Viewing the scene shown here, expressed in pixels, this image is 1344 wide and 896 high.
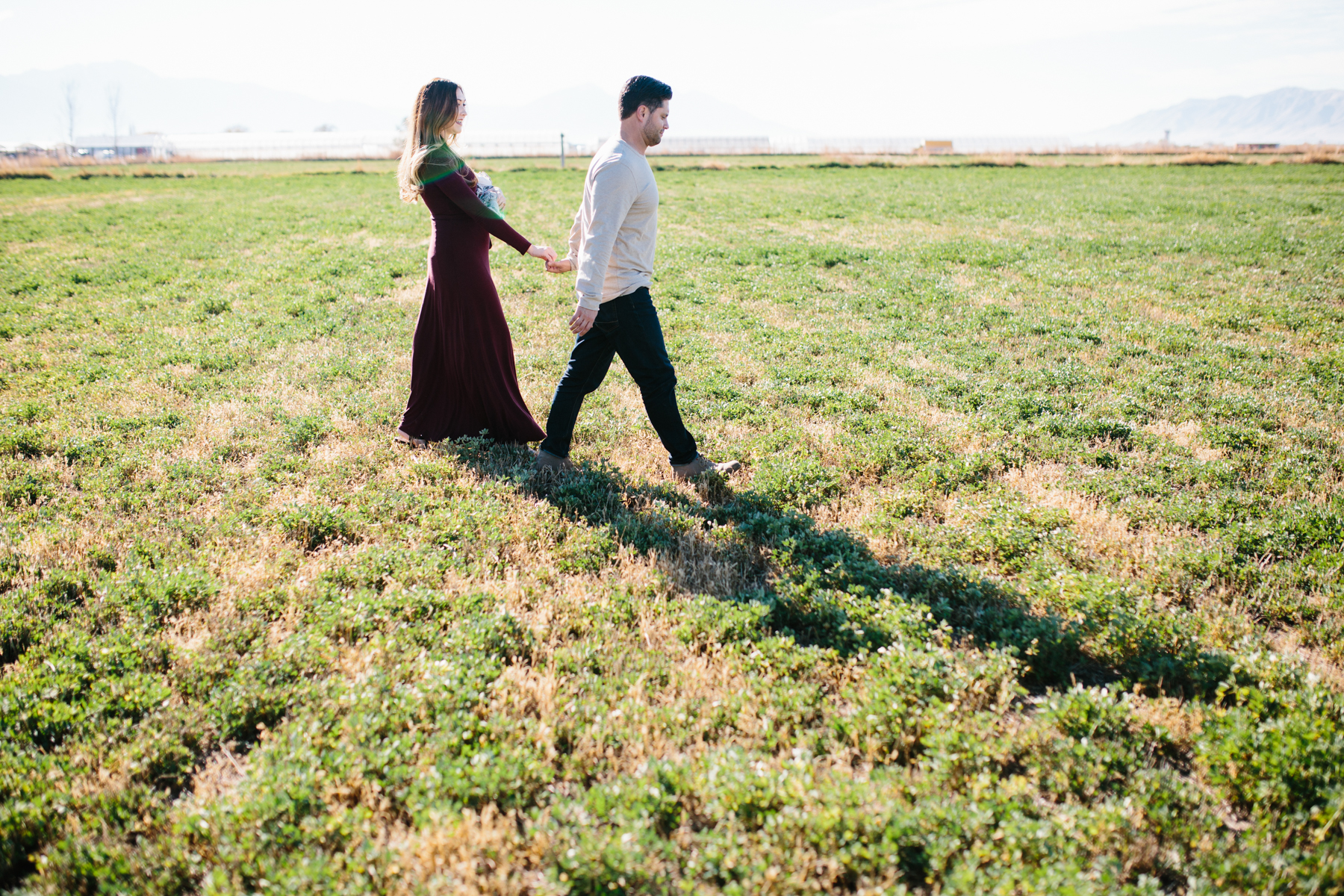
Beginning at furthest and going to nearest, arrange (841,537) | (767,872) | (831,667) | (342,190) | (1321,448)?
(342,190)
(1321,448)
(841,537)
(831,667)
(767,872)

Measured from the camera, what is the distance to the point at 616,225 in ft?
15.9

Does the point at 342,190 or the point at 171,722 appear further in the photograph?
the point at 342,190

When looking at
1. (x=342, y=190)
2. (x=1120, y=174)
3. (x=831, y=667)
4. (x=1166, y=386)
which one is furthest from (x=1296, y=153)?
(x=831, y=667)

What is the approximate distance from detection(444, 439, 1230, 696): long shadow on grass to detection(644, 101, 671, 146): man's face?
2.45m

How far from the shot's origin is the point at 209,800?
2.79 meters

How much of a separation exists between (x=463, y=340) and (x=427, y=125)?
165 centimetres

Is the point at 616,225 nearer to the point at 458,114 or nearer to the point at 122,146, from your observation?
the point at 458,114

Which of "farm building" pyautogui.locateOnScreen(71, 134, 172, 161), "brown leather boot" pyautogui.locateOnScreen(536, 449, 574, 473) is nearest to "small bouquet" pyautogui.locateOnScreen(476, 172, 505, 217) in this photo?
"brown leather boot" pyautogui.locateOnScreen(536, 449, 574, 473)

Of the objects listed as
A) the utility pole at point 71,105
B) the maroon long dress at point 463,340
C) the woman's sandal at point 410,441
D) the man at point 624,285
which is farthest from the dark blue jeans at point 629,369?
the utility pole at point 71,105

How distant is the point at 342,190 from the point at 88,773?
28.0m

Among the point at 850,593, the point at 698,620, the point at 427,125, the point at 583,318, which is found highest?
the point at 427,125

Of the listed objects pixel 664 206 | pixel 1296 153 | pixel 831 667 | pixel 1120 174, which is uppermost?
pixel 1296 153

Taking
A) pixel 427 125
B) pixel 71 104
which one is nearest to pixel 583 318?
pixel 427 125

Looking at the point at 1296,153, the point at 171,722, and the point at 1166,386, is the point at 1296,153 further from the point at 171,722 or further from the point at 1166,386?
the point at 171,722
